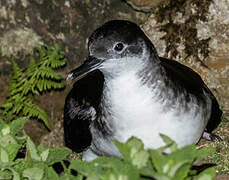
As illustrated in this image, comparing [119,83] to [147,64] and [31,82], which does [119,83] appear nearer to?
[147,64]

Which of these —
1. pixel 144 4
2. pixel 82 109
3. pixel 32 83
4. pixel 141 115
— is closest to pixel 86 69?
pixel 141 115

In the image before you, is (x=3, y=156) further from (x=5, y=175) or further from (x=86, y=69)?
(x=86, y=69)

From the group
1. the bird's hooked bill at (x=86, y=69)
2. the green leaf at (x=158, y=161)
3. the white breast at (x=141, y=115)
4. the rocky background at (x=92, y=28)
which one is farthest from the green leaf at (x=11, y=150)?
the rocky background at (x=92, y=28)

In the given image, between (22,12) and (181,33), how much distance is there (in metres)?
2.15

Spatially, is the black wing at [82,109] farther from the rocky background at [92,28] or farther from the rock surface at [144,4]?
the rock surface at [144,4]

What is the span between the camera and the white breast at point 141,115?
13.6 ft

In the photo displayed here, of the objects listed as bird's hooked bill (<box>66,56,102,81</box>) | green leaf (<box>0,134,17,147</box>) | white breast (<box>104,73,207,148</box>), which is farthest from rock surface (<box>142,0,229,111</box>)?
green leaf (<box>0,134,17,147</box>)

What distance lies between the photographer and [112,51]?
4.13m

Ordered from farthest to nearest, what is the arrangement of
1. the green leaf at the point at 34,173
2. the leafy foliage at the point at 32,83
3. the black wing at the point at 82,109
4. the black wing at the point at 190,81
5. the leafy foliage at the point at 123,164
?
1. the leafy foliage at the point at 32,83
2. the black wing at the point at 82,109
3. the black wing at the point at 190,81
4. the green leaf at the point at 34,173
5. the leafy foliage at the point at 123,164

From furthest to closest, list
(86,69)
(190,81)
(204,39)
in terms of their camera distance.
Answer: (204,39), (190,81), (86,69)

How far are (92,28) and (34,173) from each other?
421cm

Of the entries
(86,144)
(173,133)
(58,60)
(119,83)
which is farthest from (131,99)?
(58,60)

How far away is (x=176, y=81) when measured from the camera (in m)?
4.49

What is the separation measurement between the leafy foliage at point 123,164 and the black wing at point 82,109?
1.92 metres
